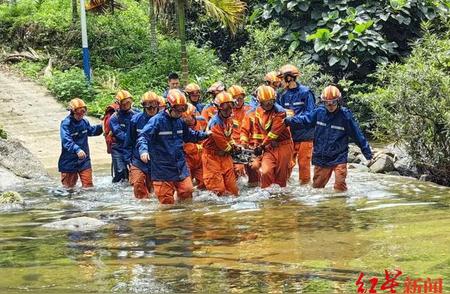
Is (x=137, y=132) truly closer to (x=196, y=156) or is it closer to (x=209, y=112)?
(x=196, y=156)

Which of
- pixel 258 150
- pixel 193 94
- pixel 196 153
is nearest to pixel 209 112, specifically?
pixel 193 94

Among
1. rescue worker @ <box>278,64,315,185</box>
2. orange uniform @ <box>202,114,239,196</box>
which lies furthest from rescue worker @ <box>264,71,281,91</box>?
orange uniform @ <box>202,114,239,196</box>

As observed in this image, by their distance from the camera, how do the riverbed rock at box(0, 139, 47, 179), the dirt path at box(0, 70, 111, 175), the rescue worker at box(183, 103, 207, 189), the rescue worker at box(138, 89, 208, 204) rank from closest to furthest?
the rescue worker at box(138, 89, 208, 204)
the rescue worker at box(183, 103, 207, 189)
the riverbed rock at box(0, 139, 47, 179)
the dirt path at box(0, 70, 111, 175)

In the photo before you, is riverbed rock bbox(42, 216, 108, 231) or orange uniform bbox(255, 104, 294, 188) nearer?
riverbed rock bbox(42, 216, 108, 231)

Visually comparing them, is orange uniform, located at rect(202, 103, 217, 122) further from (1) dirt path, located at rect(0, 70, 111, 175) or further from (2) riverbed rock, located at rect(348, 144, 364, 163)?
(2) riverbed rock, located at rect(348, 144, 364, 163)

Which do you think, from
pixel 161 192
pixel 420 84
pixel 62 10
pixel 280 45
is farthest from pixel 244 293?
pixel 62 10

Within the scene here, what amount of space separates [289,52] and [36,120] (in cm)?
699

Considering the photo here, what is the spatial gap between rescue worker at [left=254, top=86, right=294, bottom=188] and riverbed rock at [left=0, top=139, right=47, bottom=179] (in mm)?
4853

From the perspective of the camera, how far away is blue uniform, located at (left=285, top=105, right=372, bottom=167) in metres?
9.55

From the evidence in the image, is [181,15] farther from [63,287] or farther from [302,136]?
[63,287]

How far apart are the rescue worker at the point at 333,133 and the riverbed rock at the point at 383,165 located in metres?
2.43

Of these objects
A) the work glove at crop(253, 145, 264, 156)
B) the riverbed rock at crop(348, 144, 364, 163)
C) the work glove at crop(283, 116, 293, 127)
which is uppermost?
the work glove at crop(283, 116, 293, 127)

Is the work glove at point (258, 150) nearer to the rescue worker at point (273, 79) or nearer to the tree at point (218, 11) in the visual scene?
the rescue worker at point (273, 79)

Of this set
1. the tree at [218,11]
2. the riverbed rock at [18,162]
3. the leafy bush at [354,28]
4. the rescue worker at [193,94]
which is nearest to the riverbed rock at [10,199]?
the riverbed rock at [18,162]
